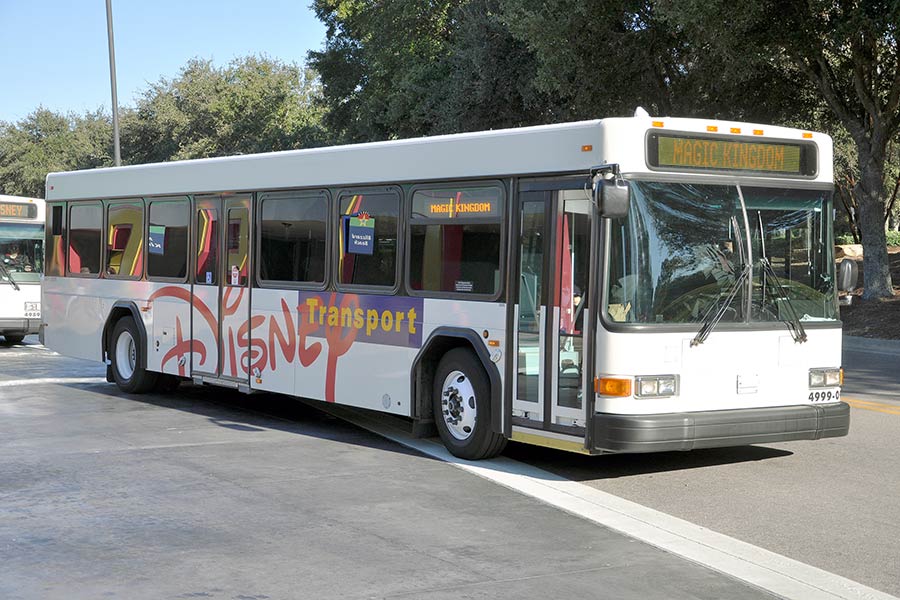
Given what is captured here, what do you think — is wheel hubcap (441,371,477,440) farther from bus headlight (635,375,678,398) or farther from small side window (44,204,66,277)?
small side window (44,204,66,277)

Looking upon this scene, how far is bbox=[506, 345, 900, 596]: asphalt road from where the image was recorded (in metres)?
7.23

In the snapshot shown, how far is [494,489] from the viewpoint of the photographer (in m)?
8.95

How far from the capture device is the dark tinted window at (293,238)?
12.1m

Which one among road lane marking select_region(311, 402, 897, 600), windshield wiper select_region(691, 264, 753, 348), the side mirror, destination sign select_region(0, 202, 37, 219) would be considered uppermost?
destination sign select_region(0, 202, 37, 219)

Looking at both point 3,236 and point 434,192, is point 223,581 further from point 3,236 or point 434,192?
point 3,236

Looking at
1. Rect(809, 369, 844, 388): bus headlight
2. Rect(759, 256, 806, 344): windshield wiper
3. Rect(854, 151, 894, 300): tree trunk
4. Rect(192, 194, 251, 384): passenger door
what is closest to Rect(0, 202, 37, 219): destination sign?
Rect(192, 194, 251, 384): passenger door

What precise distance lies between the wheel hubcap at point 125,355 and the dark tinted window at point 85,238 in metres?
1.10

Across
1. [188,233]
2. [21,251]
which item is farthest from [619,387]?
[21,251]

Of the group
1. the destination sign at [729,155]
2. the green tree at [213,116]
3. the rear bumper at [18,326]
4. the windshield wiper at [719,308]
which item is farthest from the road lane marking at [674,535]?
the green tree at [213,116]

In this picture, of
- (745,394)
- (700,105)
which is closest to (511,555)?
(745,394)

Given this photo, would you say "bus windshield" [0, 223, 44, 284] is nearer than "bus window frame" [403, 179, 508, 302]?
No

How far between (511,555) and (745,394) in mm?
3150

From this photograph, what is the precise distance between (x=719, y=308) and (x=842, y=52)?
66.9 ft

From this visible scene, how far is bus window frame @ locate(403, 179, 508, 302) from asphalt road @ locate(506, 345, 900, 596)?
61.3 inches
